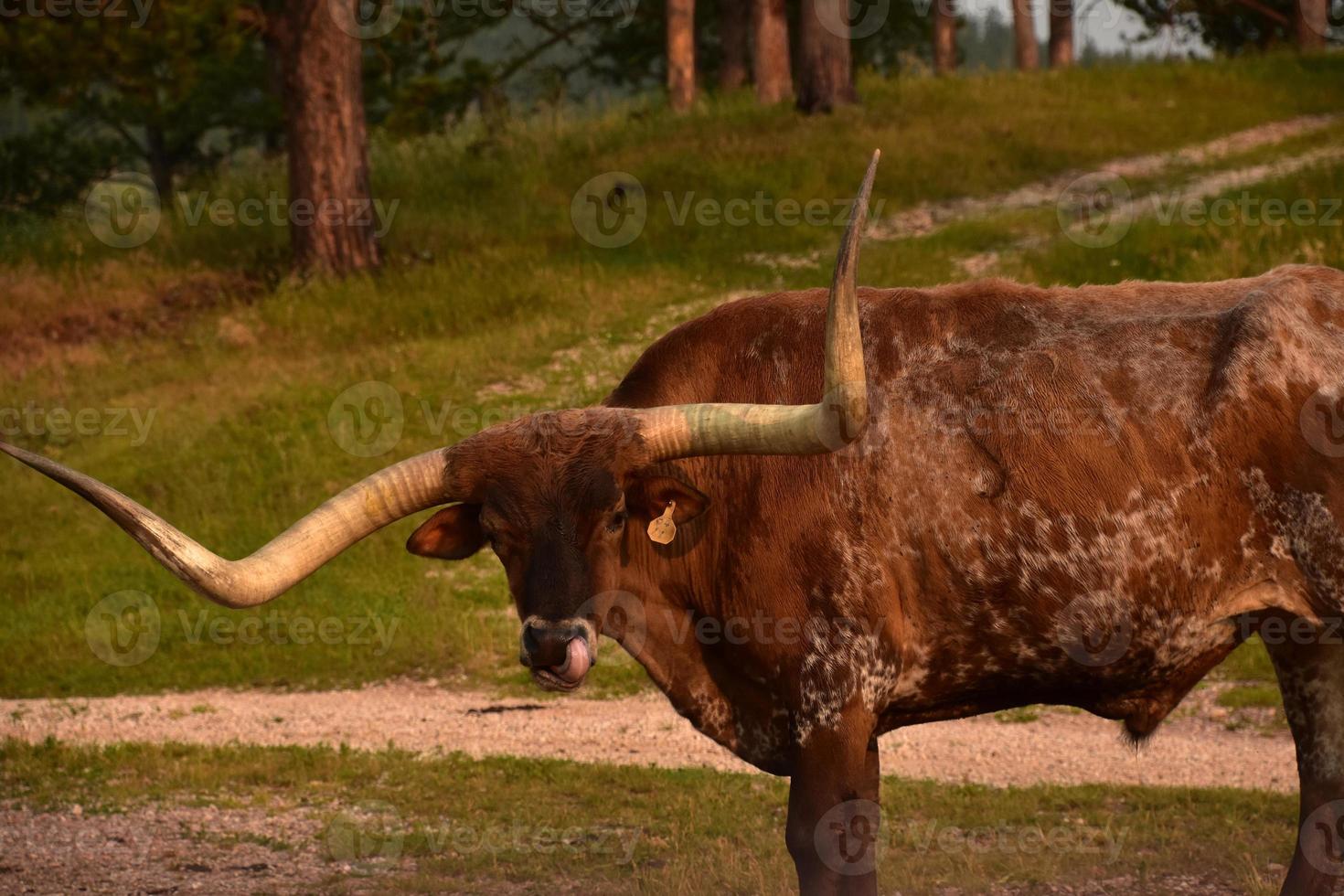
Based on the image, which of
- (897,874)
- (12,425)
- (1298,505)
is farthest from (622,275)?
(1298,505)

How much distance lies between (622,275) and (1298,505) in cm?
1370

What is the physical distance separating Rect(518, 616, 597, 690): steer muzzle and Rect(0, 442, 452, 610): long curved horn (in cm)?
79

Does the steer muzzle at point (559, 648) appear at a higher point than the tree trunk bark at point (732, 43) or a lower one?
lower

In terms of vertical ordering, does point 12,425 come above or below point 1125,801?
above

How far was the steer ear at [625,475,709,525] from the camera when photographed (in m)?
6.18

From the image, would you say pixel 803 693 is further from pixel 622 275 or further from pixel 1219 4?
pixel 1219 4

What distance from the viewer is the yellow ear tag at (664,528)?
6219mm

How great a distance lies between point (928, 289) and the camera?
7.00 m

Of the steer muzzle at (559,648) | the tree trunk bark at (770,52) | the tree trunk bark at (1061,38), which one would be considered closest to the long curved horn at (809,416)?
the steer muzzle at (559,648)

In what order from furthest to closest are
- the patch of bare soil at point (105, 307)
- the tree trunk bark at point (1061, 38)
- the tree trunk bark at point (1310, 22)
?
the tree trunk bark at point (1061, 38) < the tree trunk bark at point (1310, 22) < the patch of bare soil at point (105, 307)

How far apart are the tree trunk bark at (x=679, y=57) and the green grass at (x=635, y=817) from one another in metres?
19.1

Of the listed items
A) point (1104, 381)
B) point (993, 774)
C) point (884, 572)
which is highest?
point (1104, 381)

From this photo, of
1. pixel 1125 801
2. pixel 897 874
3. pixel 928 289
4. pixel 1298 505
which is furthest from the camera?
pixel 1125 801

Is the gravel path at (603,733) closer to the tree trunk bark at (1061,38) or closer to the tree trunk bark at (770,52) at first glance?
the tree trunk bark at (770,52)
